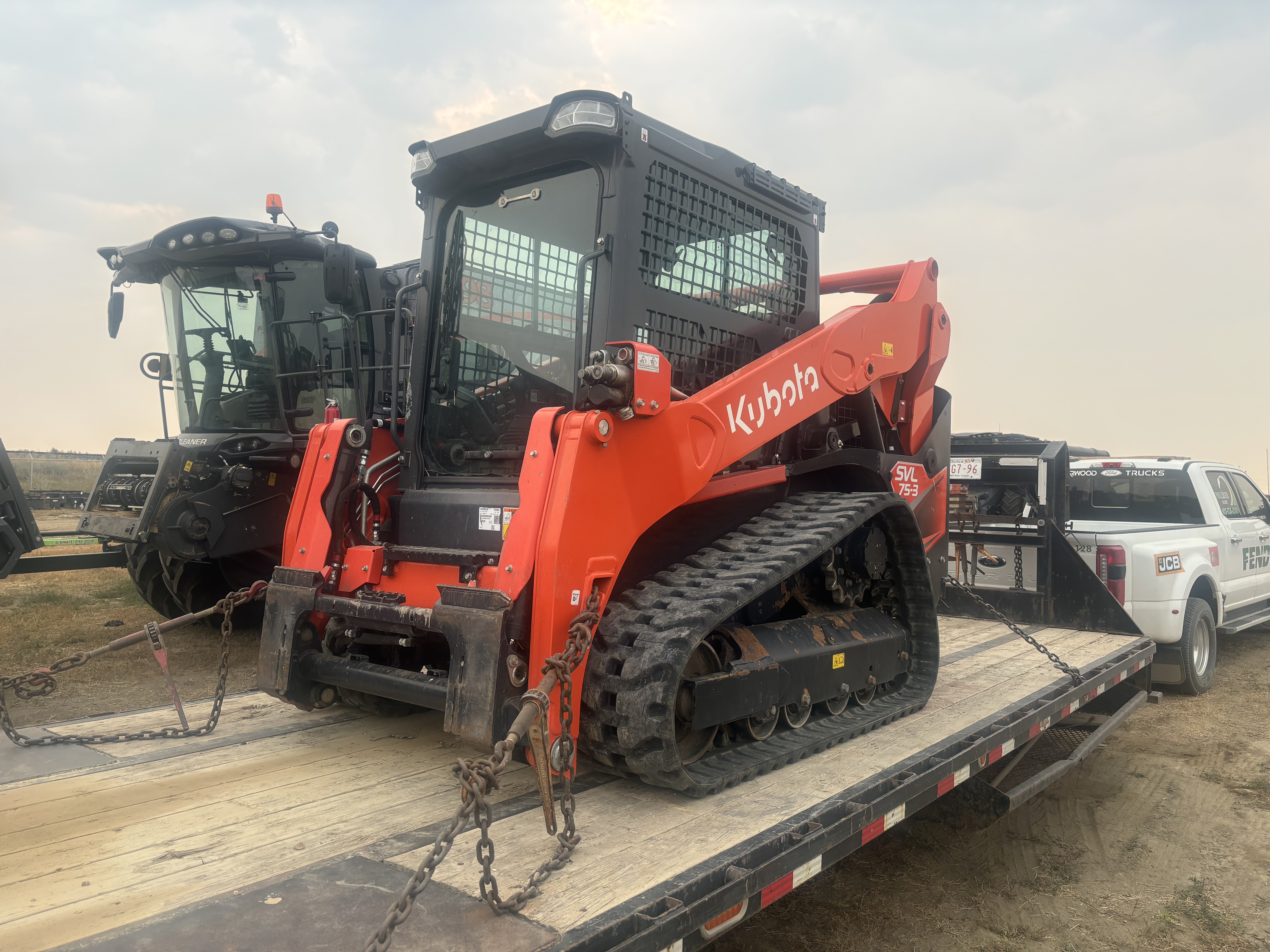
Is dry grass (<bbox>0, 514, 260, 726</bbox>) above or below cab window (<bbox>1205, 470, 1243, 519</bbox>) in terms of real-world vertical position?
below

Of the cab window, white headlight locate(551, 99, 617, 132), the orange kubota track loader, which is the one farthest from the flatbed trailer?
the cab window

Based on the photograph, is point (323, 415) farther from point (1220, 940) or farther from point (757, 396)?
point (1220, 940)

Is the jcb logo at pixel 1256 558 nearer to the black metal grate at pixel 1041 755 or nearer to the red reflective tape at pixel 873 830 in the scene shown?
the black metal grate at pixel 1041 755

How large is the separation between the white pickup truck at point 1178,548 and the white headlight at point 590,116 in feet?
17.1

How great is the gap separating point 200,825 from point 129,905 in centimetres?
54

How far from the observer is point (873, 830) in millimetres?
3006

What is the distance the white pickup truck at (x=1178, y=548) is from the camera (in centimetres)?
703

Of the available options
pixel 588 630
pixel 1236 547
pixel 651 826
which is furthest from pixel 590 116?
pixel 1236 547

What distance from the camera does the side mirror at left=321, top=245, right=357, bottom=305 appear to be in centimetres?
414

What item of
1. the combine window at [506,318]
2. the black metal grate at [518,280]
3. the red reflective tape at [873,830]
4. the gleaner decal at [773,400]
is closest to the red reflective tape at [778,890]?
the red reflective tape at [873,830]

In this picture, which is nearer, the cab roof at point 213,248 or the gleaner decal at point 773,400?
the gleaner decal at point 773,400

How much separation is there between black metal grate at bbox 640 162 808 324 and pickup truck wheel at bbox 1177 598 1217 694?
4.68 meters

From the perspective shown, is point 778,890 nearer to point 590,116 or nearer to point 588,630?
point 588,630

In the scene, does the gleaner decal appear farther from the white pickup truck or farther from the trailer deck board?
the white pickup truck
